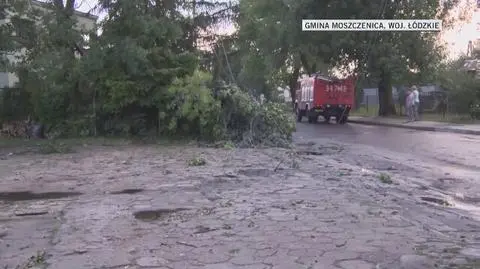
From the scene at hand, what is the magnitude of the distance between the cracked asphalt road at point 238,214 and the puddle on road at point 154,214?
0.04m

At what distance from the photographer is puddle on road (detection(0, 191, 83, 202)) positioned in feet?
29.3

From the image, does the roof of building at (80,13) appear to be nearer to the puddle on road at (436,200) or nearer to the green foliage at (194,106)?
the green foliage at (194,106)

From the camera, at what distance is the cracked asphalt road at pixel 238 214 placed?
5.50 meters

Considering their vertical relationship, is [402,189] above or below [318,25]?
below

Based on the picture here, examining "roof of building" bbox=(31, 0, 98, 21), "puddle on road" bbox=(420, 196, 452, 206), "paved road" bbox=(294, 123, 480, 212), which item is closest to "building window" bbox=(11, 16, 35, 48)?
"roof of building" bbox=(31, 0, 98, 21)

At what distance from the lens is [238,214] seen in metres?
7.36

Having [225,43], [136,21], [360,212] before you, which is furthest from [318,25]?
[360,212]

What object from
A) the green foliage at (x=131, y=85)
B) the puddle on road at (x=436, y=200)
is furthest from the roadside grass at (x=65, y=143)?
the puddle on road at (x=436, y=200)

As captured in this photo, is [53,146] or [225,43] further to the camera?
[225,43]

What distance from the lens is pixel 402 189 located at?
32.0ft

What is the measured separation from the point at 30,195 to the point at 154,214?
2.76 meters

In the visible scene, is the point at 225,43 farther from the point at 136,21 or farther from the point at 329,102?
the point at 329,102

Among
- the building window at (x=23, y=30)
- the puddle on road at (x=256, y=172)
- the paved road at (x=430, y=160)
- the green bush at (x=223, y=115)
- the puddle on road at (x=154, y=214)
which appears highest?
the building window at (x=23, y=30)

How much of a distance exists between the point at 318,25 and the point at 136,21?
19.9 metres
